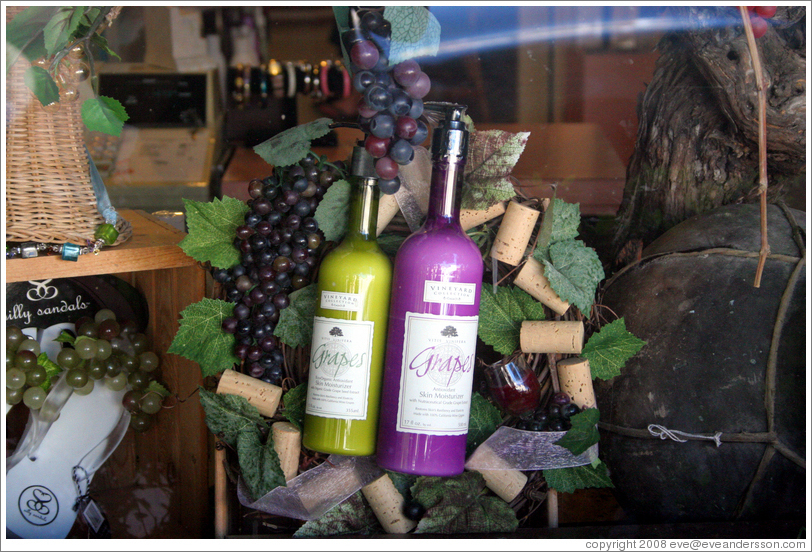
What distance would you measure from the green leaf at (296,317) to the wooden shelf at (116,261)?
0.63ft

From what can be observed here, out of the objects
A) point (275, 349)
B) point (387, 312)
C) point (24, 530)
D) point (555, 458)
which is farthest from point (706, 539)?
point (24, 530)

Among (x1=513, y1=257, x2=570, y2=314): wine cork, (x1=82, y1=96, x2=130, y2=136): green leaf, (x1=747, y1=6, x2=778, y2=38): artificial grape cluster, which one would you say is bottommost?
(x1=513, y1=257, x2=570, y2=314): wine cork

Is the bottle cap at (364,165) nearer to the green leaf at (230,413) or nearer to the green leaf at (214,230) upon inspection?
the green leaf at (214,230)

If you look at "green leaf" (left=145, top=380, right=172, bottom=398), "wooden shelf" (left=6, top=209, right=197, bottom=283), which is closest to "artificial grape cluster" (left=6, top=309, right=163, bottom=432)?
"green leaf" (left=145, top=380, right=172, bottom=398)

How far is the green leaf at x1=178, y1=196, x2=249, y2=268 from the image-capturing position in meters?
0.80

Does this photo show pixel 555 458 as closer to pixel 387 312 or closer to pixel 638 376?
pixel 638 376

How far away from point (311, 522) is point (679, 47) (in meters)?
0.89

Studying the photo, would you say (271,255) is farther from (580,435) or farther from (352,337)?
(580,435)

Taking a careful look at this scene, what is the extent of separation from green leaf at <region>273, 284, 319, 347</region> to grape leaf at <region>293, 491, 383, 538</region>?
23cm

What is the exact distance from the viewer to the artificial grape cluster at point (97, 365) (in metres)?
0.85

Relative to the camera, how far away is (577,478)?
A: 2.65 feet

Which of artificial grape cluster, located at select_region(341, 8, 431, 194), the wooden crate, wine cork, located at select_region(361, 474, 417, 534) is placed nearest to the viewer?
artificial grape cluster, located at select_region(341, 8, 431, 194)

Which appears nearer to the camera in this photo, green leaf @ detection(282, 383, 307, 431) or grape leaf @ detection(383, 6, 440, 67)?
grape leaf @ detection(383, 6, 440, 67)

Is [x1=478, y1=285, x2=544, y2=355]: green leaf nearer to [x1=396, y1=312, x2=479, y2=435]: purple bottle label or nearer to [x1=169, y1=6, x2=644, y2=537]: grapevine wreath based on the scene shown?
[x1=169, y1=6, x2=644, y2=537]: grapevine wreath
